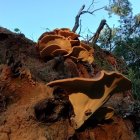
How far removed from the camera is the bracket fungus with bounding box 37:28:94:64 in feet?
10.0

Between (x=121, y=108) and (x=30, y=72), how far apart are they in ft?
2.95

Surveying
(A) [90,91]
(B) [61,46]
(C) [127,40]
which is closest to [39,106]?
(A) [90,91]

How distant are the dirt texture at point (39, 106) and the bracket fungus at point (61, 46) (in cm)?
8

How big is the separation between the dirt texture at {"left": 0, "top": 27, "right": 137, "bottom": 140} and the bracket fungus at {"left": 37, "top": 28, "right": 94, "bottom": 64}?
79 millimetres

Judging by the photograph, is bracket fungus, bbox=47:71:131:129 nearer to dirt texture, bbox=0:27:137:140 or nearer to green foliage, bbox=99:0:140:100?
dirt texture, bbox=0:27:137:140

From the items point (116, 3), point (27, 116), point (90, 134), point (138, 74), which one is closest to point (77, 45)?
point (90, 134)

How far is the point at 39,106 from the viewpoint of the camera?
2.31m

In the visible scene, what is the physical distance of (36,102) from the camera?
237cm

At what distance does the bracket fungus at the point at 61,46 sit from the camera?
3059mm

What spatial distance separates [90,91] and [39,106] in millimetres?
369

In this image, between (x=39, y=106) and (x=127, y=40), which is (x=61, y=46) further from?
(x=127, y=40)

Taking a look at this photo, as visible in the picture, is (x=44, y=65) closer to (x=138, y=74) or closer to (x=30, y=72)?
(x=30, y=72)

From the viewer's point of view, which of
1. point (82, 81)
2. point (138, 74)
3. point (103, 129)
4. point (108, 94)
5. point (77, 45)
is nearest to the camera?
point (82, 81)

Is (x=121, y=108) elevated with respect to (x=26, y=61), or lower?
lower
